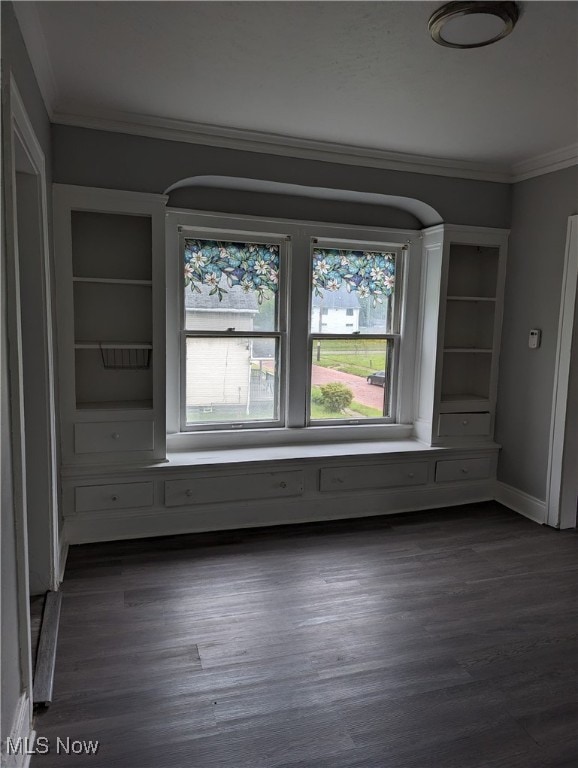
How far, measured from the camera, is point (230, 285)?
3826 millimetres

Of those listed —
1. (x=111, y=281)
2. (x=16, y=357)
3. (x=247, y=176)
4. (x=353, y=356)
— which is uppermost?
(x=247, y=176)

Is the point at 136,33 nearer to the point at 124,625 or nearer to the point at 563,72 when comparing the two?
the point at 563,72

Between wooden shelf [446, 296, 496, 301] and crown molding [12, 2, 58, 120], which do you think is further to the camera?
wooden shelf [446, 296, 496, 301]

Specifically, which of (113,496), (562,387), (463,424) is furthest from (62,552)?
(562,387)

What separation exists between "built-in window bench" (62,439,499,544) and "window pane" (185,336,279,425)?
302 millimetres

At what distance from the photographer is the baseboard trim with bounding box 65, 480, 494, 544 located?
331 cm

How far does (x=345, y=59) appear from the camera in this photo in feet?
7.55

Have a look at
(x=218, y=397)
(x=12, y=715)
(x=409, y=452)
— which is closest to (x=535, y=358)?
(x=409, y=452)

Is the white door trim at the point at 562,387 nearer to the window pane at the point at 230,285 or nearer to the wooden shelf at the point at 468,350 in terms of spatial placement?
the wooden shelf at the point at 468,350

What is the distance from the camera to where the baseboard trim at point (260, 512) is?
3310 millimetres

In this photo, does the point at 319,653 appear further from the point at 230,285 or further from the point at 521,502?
the point at 230,285

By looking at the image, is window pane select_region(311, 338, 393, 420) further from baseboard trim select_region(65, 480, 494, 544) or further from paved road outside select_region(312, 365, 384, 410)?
baseboard trim select_region(65, 480, 494, 544)

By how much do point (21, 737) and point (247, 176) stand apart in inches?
122

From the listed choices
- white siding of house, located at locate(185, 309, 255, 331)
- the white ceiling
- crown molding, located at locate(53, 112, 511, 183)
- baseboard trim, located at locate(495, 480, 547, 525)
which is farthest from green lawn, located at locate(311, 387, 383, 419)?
the white ceiling
